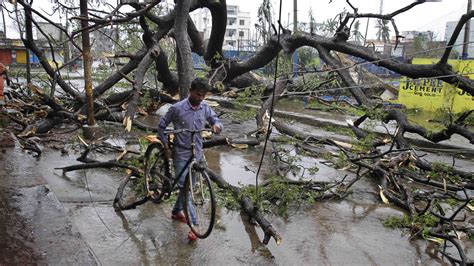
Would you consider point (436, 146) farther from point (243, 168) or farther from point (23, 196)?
point (23, 196)

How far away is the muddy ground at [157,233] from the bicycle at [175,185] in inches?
6.8

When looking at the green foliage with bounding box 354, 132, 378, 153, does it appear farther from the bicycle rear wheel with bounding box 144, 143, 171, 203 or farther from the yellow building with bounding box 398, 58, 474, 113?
the yellow building with bounding box 398, 58, 474, 113

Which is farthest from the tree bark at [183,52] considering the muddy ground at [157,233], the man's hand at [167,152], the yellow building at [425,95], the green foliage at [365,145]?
the yellow building at [425,95]

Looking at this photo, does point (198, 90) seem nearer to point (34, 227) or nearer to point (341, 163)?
point (34, 227)

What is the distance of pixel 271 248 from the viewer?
429cm

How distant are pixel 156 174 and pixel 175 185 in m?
0.46

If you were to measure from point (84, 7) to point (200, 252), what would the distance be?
556 cm

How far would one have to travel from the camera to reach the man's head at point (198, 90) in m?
4.06

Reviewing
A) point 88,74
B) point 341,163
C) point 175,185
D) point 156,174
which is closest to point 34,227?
point 175,185

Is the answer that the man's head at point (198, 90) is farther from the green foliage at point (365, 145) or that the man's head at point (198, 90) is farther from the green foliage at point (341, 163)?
the green foliage at point (365, 145)

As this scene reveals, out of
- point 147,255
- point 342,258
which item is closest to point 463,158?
point 342,258

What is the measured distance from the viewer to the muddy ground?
3365 millimetres

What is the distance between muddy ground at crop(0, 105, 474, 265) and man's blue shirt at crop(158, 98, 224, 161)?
91 cm

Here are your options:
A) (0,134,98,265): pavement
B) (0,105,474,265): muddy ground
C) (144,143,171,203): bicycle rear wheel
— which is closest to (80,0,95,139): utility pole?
(0,105,474,265): muddy ground
